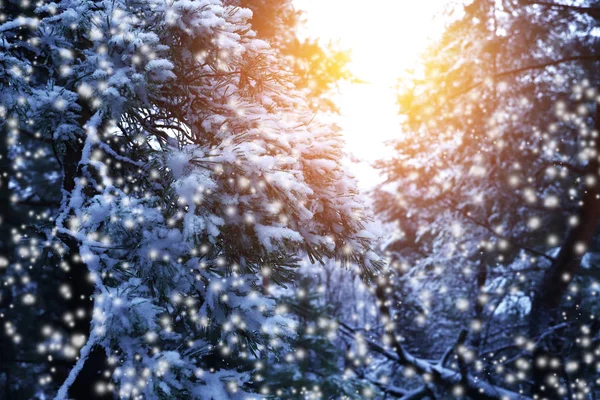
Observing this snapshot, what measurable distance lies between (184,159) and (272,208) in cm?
60

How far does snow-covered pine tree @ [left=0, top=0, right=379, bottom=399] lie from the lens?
7.23 feet

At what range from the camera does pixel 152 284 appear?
236 cm

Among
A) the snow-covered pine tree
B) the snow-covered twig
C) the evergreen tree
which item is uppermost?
the evergreen tree

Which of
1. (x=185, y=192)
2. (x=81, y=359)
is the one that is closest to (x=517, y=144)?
(x=185, y=192)

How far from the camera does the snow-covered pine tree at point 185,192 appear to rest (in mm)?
2203

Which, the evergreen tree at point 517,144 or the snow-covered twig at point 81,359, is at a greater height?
the evergreen tree at point 517,144

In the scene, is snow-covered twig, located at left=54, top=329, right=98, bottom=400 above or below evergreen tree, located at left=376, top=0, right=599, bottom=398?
below

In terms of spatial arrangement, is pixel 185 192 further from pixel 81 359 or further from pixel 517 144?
pixel 517 144

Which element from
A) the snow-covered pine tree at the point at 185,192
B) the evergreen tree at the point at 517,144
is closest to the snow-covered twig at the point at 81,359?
the snow-covered pine tree at the point at 185,192

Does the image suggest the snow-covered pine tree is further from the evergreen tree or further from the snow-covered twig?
the evergreen tree

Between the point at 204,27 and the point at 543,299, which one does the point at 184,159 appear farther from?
A: the point at 543,299

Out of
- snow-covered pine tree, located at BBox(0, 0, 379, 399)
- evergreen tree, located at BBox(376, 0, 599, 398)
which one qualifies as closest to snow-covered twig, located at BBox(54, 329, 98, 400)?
snow-covered pine tree, located at BBox(0, 0, 379, 399)

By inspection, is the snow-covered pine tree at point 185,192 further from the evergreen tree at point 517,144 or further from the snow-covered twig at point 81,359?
the evergreen tree at point 517,144

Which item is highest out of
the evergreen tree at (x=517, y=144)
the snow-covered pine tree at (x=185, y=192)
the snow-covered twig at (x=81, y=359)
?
the evergreen tree at (x=517, y=144)
